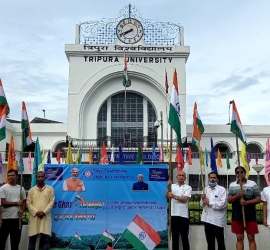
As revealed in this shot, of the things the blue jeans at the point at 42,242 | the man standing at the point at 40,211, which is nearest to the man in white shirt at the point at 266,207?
the man standing at the point at 40,211

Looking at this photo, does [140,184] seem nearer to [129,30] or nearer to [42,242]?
[42,242]

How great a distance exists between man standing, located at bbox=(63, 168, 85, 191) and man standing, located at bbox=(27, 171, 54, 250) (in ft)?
1.39

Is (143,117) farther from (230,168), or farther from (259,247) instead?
(259,247)

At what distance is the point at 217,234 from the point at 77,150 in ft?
51.9

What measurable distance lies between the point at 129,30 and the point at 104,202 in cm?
1786

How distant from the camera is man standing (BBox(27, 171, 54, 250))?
20.0 ft

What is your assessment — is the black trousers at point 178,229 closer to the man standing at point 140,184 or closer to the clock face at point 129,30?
the man standing at point 140,184

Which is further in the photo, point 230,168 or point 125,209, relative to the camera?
point 230,168

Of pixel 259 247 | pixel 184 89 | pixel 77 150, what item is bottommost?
pixel 259 247

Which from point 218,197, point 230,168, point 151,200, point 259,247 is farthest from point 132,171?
point 230,168

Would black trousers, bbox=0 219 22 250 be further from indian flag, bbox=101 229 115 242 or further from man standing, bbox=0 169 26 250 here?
indian flag, bbox=101 229 115 242

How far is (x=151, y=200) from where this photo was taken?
6.71 m

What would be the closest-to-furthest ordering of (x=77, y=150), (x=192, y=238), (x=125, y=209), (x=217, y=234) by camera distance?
(x=217, y=234), (x=125, y=209), (x=192, y=238), (x=77, y=150)

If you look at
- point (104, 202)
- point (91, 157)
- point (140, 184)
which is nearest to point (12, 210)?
point (104, 202)
